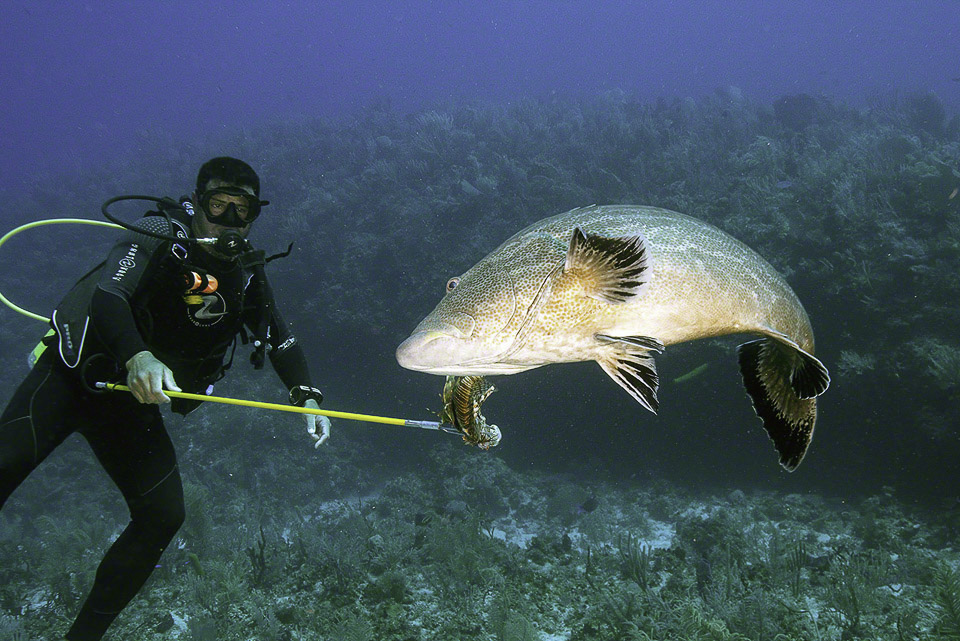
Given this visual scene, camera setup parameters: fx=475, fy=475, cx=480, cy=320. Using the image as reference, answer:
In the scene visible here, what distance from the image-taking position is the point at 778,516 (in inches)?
297

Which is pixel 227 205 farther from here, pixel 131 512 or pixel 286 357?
pixel 131 512

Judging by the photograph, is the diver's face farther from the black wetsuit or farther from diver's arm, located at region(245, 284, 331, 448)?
diver's arm, located at region(245, 284, 331, 448)

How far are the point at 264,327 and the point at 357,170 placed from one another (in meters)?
14.5

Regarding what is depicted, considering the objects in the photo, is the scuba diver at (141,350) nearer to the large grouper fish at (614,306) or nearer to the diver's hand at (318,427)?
the diver's hand at (318,427)

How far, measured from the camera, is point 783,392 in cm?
223

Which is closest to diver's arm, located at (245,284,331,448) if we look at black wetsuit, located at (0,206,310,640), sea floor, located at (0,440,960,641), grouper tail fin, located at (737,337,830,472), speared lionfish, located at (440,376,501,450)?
black wetsuit, located at (0,206,310,640)

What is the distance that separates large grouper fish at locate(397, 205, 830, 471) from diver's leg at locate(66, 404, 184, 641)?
3089 mm

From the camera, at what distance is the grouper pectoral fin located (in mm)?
1744

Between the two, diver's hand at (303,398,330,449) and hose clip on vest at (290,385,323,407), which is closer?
diver's hand at (303,398,330,449)

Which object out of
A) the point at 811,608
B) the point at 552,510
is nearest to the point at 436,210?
the point at 552,510

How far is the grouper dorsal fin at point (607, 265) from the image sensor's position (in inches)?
65.9

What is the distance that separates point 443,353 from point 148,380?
203 centimetres

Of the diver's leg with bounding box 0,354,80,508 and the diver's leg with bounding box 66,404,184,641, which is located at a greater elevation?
the diver's leg with bounding box 0,354,80,508

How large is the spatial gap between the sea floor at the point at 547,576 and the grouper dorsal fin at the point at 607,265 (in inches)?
173
